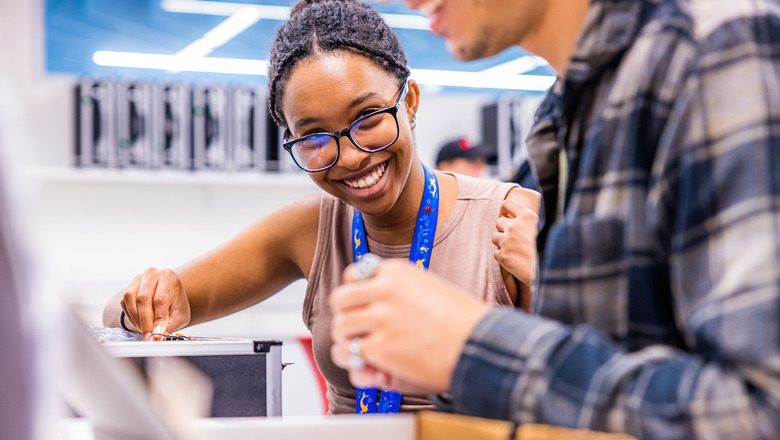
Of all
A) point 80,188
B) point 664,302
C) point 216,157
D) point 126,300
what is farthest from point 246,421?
point 80,188

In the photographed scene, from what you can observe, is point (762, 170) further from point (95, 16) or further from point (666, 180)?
point (95, 16)

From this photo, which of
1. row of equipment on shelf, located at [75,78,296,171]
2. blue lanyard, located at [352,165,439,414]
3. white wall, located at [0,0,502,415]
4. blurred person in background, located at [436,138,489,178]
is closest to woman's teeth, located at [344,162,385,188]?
blue lanyard, located at [352,165,439,414]

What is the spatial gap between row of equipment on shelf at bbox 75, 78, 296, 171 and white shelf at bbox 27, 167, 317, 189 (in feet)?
0.13

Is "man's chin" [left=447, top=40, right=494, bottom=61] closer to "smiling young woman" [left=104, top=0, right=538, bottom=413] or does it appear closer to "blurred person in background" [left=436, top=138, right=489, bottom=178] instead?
"smiling young woman" [left=104, top=0, right=538, bottom=413]

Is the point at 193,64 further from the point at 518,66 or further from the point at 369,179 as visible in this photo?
the point at 369,179

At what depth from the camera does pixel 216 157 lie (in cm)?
332

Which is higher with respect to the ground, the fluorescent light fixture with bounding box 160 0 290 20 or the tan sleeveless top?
the fluorescent light fixture with bounding box 160 0 290 20

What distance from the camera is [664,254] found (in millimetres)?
566

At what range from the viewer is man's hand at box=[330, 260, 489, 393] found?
56 centimetres

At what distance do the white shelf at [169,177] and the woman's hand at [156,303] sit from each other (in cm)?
189

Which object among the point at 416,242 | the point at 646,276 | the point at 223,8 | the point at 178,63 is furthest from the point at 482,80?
the point at 646,276

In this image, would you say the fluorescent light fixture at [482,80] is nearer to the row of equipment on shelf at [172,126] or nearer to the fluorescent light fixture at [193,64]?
the fluorescent light fixture at [193,64]

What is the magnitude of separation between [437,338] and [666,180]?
209mm

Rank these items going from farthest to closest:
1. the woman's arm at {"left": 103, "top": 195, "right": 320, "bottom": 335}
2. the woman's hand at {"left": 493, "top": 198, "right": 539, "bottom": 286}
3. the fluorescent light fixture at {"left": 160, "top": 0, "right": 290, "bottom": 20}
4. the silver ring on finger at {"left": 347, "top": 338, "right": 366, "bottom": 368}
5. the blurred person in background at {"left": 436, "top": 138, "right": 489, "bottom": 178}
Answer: the blurred person in background at {"left": 436, "top": 138, "right": 489, "bottom": 178}
the fluorescent light fixture at {"left": 160, "top": 0, "right": 290, "bottom": 20}
the woman's arm at {"left": 103, "top": 195, "right": 320, "bottom": 335}
the woman's hand at {"left": 493, "top": 198, "right": 539, "bottom": 286}
the silver ring on finger at {"left": 347, "top": 338, "right": 366, "bottom": 368}
